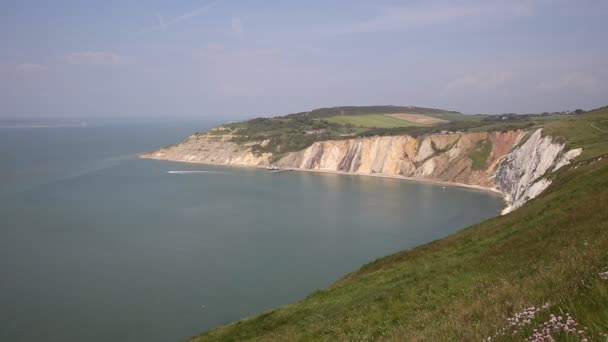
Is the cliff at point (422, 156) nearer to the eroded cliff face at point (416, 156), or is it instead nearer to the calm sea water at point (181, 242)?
the eroded cliff face at point (416, 156)

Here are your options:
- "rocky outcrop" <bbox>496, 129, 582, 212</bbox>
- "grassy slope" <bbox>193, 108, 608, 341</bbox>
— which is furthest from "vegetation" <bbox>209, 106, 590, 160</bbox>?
"grassy slope" <bbox>193, 108, 608, 341</bbox>

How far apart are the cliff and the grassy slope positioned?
50.1 metres

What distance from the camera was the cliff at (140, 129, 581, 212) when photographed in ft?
252

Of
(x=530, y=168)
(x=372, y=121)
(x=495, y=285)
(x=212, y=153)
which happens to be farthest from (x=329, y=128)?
(x=495, y=285)

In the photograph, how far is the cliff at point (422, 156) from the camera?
252ft

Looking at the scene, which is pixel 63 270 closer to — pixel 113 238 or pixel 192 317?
pixel 113 238

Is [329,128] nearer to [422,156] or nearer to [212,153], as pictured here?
[212,153]

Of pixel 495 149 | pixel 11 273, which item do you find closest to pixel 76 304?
pixel 11 273

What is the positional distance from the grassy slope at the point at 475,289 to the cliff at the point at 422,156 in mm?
50073

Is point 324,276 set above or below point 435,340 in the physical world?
below

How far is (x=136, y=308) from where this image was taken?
108ft

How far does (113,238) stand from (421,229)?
40.8 meters

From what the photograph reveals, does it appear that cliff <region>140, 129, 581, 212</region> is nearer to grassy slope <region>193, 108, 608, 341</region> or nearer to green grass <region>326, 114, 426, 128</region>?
green grass <region>326, 114, 426, 128</region>

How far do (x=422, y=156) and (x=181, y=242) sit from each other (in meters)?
75.9
